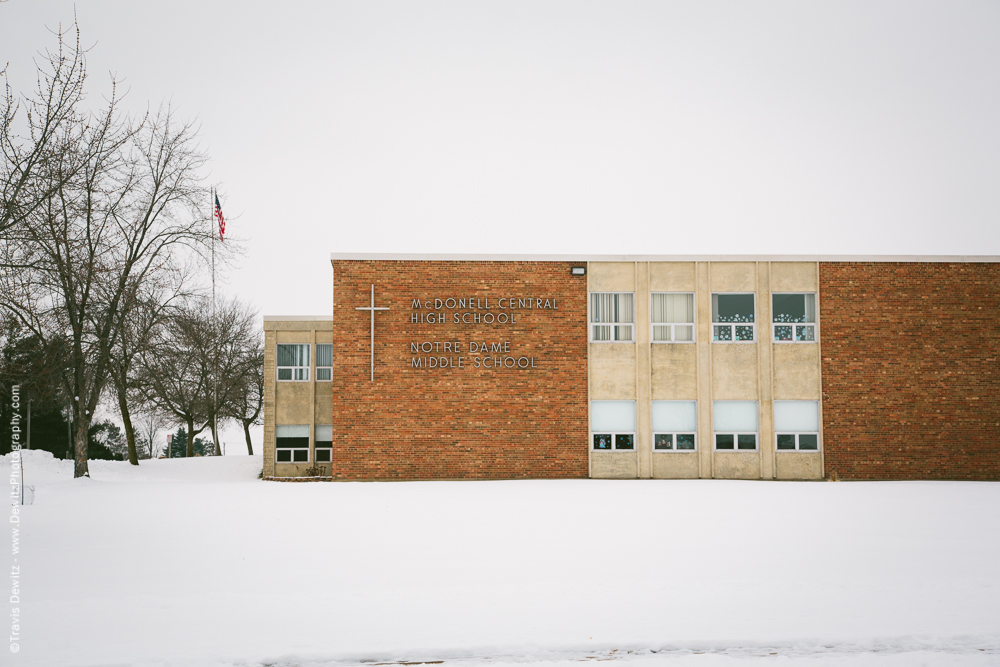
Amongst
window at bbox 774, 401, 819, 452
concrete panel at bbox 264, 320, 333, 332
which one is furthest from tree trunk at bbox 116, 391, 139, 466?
window at bbox 774, 401, 819, 452

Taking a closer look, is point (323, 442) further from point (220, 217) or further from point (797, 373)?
point (797, 373)

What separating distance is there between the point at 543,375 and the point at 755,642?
16622mm

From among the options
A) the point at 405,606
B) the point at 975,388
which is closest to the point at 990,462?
the point at 975,388

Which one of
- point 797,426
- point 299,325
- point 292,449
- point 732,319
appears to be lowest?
point 292,449

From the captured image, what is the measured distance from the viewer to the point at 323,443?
85.6 ft

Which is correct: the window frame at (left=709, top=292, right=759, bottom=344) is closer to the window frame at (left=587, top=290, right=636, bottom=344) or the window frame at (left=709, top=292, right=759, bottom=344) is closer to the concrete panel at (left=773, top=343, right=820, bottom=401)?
the concrete panel at (left=773, top=343, right=820, bottom=401)

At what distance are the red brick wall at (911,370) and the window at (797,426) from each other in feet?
1.20

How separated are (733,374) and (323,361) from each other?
14.0 meters

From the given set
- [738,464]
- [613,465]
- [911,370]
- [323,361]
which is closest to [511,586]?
[613,465]

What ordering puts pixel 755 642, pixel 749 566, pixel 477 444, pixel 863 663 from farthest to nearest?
1. pixel 477 444
2. pixel 749 566
3. pixel 755 642
4. pixel 863 663

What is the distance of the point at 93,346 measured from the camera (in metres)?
23.6

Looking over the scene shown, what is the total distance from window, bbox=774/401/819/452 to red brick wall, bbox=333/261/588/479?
20.0 ft

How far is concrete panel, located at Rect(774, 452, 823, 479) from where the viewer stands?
22.3 meters

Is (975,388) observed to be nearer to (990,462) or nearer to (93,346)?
(990,462)
